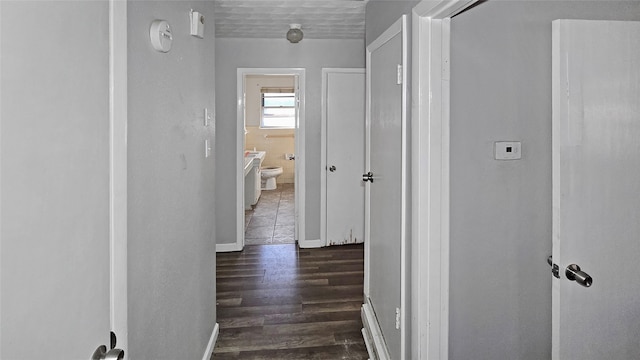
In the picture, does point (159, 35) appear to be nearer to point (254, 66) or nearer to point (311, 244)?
point (254, 66)

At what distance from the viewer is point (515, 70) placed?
61.9 inches

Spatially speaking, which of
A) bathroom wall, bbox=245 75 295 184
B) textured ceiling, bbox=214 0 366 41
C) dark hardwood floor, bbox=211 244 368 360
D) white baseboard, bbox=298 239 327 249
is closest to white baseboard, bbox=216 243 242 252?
dark hardwood floor, bbox=211 244 368 360

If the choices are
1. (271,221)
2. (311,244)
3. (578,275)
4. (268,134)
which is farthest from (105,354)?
(268,134)

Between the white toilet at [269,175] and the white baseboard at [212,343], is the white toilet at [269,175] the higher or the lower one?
the higher one

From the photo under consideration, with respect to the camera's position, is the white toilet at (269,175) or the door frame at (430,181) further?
the white toilet at (269,175)

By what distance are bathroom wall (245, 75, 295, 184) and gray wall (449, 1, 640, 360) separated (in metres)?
6.14

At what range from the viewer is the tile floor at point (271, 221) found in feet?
14.7

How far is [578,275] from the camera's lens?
1.15 m

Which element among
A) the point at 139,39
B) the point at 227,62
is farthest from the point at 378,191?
the point at 227,62

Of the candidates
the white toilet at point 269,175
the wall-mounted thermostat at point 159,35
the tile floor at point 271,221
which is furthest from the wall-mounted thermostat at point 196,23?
the white toilet at point 269,175

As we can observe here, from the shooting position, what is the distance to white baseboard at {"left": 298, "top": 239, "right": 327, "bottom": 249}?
13.5 ft

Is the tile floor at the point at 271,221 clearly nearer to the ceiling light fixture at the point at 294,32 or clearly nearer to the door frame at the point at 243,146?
the door frame at the point at 243,146

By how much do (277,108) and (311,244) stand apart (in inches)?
173

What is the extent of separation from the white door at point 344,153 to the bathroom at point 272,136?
1.54 metres
